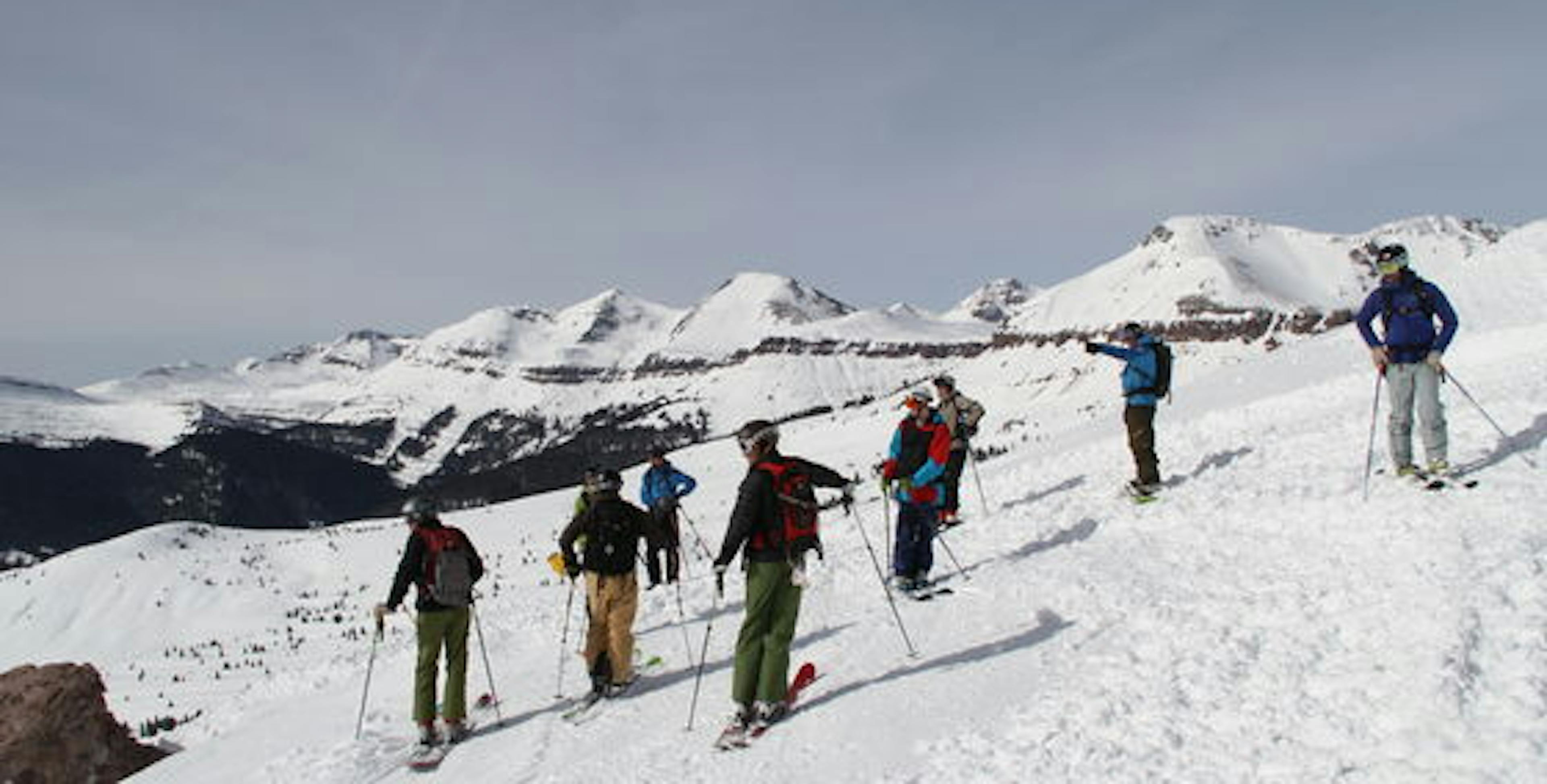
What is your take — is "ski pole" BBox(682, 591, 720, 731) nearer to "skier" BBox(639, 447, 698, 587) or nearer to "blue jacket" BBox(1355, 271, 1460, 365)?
"skier" BBox(639, 447, 698, 587)

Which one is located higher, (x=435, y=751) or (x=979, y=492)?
(x=979, y=492)

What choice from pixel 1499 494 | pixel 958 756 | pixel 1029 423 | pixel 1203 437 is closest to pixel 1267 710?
pixel 958 756

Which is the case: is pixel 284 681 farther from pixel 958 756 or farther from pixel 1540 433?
pixel 1540 433

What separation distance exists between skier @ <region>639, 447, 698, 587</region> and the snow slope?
0.70 m

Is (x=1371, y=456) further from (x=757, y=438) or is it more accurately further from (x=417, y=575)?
(x=417, y=575)

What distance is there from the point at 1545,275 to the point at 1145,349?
17.4 m

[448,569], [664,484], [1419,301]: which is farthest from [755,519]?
[664,484]

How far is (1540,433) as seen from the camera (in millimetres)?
10703

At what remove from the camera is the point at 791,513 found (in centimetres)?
787

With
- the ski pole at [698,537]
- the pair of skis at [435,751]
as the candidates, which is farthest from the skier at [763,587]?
the pair of skis at [435,751]

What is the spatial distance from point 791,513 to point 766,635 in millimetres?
1055

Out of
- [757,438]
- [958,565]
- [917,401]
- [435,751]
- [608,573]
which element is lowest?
[435,751]

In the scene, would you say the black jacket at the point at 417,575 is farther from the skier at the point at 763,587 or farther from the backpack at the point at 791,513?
the backpack at the point at 791,513

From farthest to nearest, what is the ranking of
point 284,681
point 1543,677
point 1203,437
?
point 284,681, point 1203,437, point 1543,677
